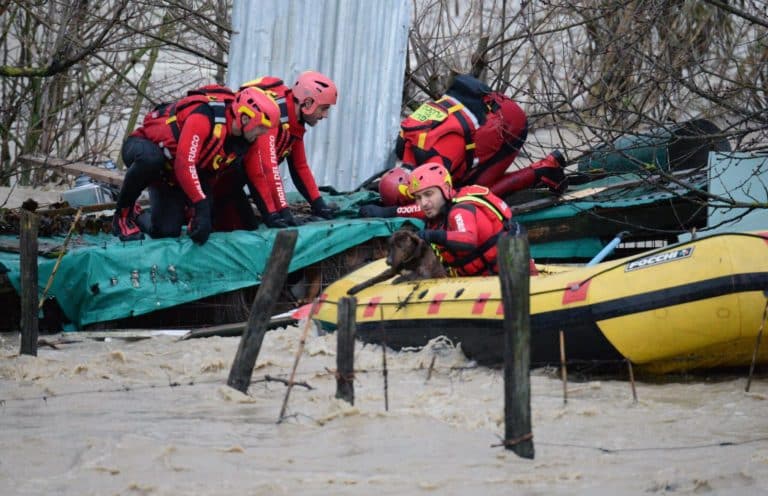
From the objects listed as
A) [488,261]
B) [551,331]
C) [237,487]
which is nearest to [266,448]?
[237,487]

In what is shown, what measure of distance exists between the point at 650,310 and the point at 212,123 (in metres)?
4.07

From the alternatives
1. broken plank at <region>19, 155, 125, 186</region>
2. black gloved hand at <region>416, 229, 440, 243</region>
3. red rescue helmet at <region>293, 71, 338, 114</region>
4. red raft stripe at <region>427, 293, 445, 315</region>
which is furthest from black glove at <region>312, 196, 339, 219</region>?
red raft stripe at <region>427, 293, 445, 315</region>

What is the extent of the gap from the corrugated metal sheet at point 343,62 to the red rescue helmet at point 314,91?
1.60 metres

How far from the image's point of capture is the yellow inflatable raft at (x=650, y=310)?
6.85 metres

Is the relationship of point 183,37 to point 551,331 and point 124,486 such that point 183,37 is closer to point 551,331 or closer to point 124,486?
point 551,331

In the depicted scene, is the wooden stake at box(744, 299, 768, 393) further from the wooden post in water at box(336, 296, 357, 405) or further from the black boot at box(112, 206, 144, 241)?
the black boot at box(112, 206, 144, 241)

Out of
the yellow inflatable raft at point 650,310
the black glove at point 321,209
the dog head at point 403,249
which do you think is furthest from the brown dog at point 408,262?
the black glove at point 321,209

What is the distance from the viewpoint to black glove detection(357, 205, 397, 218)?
1076cm

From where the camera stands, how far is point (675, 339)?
23.0ft

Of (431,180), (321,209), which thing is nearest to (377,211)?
(321,209)

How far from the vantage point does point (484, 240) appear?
8.34 meters

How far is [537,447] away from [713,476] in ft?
2.58

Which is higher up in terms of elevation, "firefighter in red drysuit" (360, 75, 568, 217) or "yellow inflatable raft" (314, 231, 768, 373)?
"firefighter in red drysuit" (360, 75, 568, 217)

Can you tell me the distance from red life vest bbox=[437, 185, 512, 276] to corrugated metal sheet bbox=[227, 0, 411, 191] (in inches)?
154
